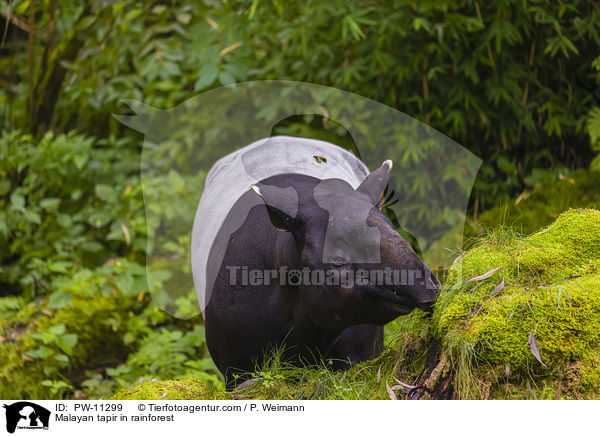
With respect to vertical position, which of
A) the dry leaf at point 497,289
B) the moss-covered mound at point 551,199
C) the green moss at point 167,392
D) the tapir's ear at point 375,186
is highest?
the tapir's ear at point 375,186

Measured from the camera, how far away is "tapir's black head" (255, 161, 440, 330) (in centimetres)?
199

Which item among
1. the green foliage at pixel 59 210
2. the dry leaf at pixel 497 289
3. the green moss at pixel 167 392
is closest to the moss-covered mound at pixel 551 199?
the dry leaf at pixel 497 289

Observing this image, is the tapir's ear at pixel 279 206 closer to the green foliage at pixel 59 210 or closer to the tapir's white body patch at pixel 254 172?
the tapir's white body patch at pixel 254 172

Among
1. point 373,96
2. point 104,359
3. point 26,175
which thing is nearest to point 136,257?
point 104,359

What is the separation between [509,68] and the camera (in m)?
4.83

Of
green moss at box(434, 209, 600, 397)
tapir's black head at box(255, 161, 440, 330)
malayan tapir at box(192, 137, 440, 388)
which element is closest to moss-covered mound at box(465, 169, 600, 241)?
malayan tapir at box(192, 137, 440, 388)

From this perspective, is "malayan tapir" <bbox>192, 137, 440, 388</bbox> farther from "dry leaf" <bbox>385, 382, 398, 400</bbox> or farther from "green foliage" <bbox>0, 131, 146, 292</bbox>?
"green foliage" <bbox>0, 131, 146, 292</bbox>

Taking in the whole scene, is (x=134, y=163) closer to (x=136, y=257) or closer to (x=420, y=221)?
(x=136, y=257)

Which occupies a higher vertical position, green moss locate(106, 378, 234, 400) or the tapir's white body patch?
the tapir's white body patch

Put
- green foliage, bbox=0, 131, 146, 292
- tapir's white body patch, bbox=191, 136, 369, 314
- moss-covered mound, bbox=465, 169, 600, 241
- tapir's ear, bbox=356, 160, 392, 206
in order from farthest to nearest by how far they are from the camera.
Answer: green foliage, bbox=0, 131, 146, 292
moss-covered mound, bbox=465, 169, 600, 241
tapir's white body patch, bbox=191, 136, 369, 314
tapir's ear, bbox=356, 160, 392, 206

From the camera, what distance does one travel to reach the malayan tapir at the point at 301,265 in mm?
2045

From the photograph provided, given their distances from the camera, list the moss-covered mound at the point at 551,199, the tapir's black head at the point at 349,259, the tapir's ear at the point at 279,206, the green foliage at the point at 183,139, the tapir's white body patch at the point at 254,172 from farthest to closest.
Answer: the green foliage at the point at 183,139, the moss-covered mound at the point at 551,199, the tapir's white body patch at the point at 254,172, the tapir's ear at the point at 279,206, the tapir's black head at the point at 349,259

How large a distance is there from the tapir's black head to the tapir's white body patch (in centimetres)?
50
